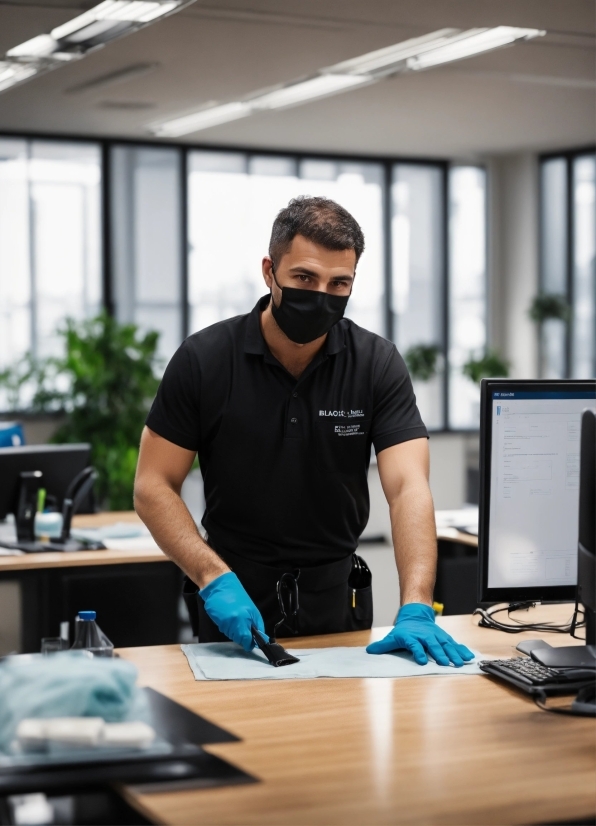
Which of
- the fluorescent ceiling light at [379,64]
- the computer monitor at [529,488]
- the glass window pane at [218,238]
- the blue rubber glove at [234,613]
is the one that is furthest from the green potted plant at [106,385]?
the computer monitor at [529,488]

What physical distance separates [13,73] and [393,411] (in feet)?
13.3

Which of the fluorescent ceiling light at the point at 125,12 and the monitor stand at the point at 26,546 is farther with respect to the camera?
the fluorescent ceiling light at the point at 125,12

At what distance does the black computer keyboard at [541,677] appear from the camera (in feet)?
5.90

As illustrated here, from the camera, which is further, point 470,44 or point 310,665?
point 470,44

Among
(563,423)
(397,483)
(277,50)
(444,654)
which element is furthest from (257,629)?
(277,50)

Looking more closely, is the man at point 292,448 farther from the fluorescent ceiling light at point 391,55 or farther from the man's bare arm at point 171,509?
the fluorescent ceiling light at point 391,55

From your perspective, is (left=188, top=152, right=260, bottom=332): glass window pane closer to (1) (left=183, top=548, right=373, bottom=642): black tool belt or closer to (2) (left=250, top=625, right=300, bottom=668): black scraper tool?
(1) (left=183, top=548, right=373, bottom=642): black tool belt

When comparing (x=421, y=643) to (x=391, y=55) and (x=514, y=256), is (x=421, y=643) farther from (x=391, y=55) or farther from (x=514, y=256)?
(x=514, y=256)

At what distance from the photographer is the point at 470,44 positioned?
5434mm

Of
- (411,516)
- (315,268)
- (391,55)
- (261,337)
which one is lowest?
(411,516)

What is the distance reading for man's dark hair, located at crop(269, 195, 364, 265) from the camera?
2164mm

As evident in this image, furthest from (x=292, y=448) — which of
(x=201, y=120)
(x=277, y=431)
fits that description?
(x=201, y=120)

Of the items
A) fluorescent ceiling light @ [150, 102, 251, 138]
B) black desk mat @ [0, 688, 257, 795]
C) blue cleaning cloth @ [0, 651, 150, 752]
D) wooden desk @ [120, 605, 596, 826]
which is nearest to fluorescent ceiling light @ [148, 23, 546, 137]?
fluorescent ceiling light @ [150, 102, 251, 138]

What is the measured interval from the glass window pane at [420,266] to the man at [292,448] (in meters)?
6.71
